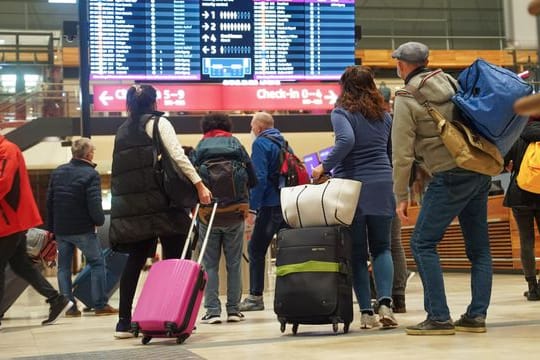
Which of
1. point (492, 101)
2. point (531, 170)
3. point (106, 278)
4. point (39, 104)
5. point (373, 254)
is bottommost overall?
point (106, 278)

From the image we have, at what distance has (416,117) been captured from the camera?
4.03m

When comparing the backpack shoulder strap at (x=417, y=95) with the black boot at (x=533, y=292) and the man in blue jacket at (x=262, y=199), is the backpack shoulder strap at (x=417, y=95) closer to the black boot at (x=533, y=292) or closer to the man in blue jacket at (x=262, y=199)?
the man in blue jacket at (x=262, y=199)

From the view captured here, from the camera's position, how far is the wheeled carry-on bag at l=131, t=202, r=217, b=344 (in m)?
4.09

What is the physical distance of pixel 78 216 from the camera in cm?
644

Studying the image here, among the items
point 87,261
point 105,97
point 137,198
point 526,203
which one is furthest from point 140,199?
point 105,97

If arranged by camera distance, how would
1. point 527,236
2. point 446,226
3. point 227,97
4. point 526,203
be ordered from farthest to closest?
point 227,97 < point 527,236 < point 526,203 < point 446,226

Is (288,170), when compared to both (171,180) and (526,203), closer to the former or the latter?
(171,180)

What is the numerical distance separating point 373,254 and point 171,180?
47.1 inches

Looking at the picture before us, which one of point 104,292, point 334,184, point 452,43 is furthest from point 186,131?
point 452,43

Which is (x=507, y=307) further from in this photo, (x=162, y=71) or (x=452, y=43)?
(x=452, y=43)

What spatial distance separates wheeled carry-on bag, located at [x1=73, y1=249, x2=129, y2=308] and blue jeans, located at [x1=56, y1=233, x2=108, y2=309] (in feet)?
0.61

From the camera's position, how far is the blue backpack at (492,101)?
3.77 m

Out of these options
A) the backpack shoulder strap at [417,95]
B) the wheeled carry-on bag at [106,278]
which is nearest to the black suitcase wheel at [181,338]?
the backpack shoulder strap at [417,95]

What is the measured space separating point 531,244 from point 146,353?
11.8 feet
